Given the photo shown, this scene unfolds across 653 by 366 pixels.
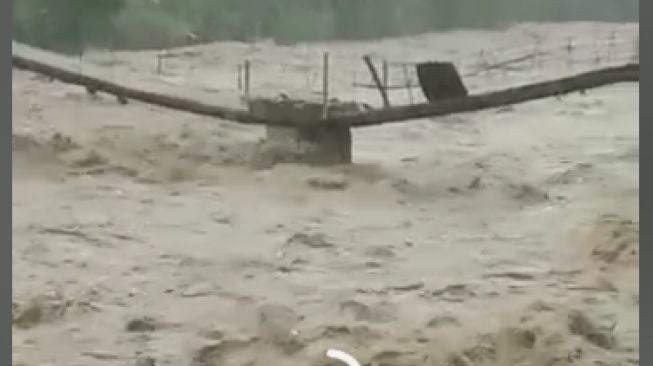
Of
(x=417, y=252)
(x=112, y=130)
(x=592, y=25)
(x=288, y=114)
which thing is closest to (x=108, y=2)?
(x=112, y=130)

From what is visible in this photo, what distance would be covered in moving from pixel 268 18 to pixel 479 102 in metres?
0.27

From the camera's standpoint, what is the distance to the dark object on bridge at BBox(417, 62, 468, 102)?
1427 millimetres

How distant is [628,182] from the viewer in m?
1.38

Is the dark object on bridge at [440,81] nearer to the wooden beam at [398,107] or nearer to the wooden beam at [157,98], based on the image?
the wooden beam at [398,107]

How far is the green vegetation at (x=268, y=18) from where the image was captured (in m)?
1.42

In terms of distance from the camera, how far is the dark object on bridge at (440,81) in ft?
4.68

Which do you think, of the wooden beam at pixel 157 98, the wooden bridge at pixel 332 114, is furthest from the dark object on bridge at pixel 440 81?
the wooden beam at pixel 157 98

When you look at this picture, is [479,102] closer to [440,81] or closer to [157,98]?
[440,81]

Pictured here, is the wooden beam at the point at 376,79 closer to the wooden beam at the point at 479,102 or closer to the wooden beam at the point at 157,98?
the wooden beam at the point at 479,102

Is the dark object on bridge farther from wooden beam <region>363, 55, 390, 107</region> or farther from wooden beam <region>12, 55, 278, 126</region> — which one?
wooden beam <region>12, 55, 278, 126</region>

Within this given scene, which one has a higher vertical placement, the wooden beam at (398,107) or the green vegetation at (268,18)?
the green vegetation at (268,18)

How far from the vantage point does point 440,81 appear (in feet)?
4.70

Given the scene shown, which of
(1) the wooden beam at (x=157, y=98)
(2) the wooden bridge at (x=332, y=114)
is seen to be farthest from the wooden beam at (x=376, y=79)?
(1) the wooden beam at (x=157, y=98)

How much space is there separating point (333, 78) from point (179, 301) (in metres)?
0.33
